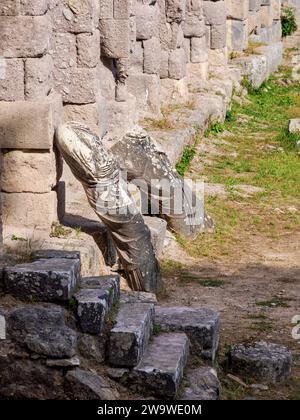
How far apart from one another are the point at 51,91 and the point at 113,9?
308 centimetres

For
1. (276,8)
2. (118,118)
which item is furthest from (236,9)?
(118,118)

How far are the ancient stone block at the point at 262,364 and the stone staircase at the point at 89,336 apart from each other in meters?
0.33

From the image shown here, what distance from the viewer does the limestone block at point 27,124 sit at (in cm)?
854

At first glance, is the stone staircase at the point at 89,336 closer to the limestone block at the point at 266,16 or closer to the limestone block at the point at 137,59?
the limestone block at the point at 137,59

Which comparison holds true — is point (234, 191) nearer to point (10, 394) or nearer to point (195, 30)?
point (195, 30)

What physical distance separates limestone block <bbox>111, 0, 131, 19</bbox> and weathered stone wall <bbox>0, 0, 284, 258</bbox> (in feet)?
0.04

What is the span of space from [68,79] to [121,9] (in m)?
1.52

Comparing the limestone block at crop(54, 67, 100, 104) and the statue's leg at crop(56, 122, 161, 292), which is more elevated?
the limestone block at crop(54, 67, 100, 104)

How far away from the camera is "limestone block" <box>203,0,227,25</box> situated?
59.6 ft

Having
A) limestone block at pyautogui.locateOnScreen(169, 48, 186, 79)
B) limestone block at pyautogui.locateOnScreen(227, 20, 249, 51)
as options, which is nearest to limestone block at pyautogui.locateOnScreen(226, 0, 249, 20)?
limestone block at pyautogui.locateOnScreen(227, 20, 249, 51)

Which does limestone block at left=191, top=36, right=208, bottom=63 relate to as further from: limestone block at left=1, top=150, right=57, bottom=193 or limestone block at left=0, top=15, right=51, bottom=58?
limestone block at left=0, top=15, right=51, bottom=58

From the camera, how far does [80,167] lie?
28.6ft
